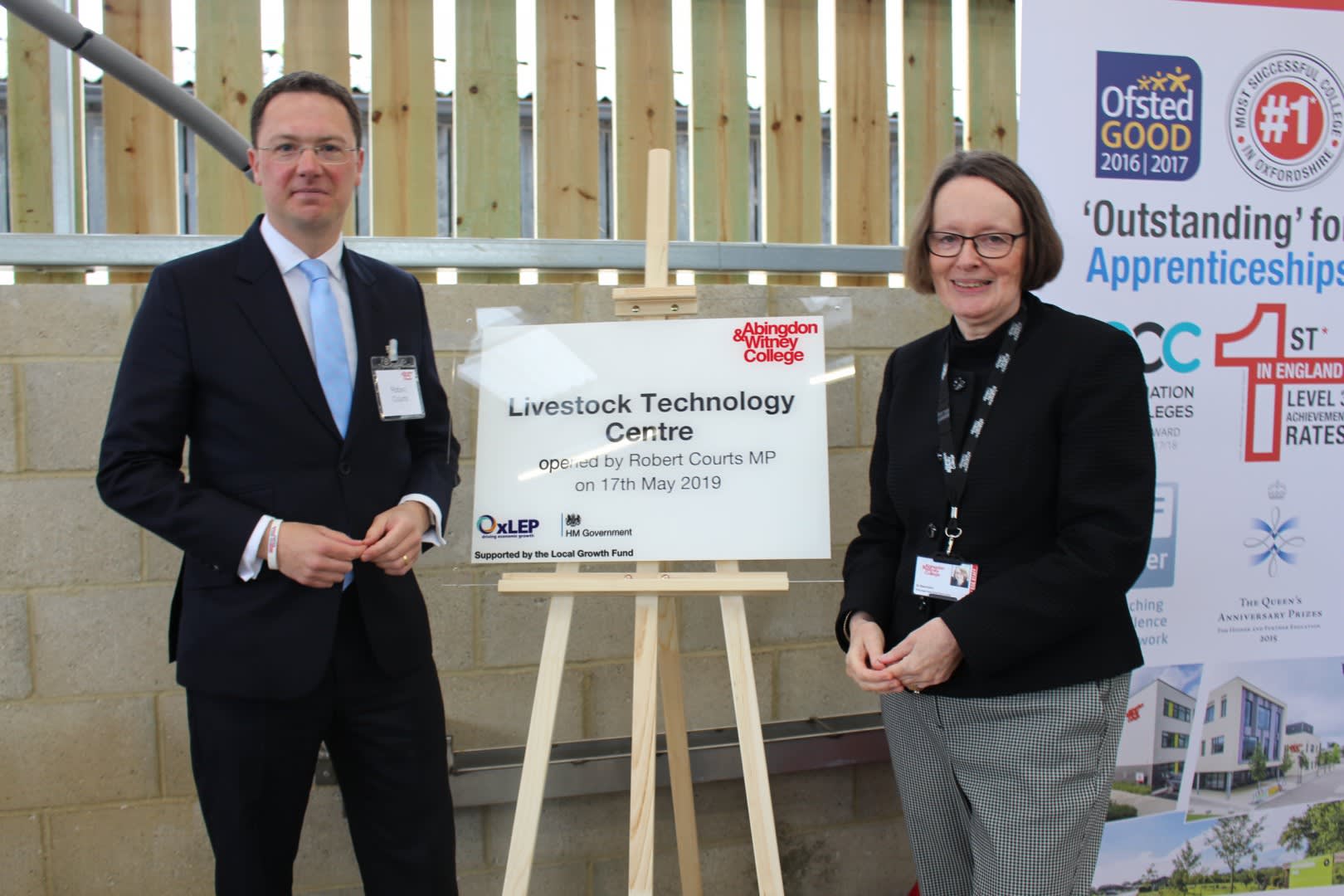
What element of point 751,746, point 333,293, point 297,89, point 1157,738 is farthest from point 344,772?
point 1157,738

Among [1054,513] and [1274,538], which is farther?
[1274,538]

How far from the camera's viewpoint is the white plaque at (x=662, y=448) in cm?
176

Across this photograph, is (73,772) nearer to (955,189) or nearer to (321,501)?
(321,501)

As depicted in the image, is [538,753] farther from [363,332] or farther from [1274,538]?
[1274,538]

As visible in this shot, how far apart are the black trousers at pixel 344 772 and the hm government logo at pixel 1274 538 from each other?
70.6 inches

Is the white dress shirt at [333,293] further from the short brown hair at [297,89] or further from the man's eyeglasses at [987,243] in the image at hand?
the man's eyeglasses at [987,243]

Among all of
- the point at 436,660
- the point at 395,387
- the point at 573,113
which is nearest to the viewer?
the point at 395,387

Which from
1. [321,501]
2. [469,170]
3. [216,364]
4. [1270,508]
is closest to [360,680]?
[321,501]

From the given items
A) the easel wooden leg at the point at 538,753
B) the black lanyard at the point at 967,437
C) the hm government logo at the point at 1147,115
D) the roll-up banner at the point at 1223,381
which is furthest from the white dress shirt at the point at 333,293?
the hm government logo at the point at 1147,115

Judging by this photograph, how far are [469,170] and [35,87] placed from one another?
95 centimetres

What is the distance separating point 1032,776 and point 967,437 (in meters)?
0.49

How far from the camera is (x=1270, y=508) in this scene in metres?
2.21

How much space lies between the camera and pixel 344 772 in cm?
169

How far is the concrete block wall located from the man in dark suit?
31cm
